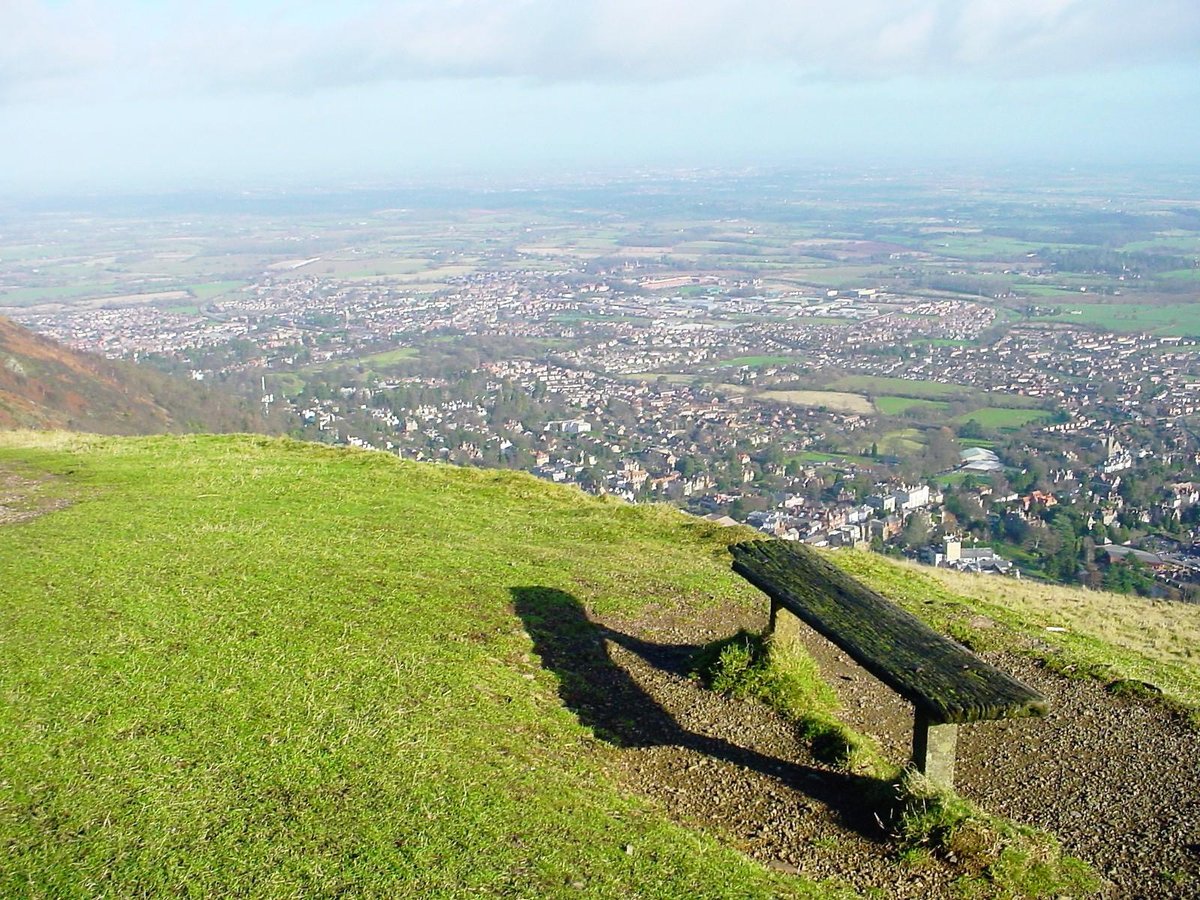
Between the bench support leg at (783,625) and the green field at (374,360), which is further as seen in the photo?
the green field at (374,360)

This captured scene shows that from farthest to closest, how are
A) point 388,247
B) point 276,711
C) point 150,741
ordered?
point 388,247 → point 276,711 → point 150,741

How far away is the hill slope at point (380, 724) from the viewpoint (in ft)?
17.2

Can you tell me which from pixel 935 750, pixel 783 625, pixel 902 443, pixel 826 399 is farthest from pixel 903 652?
pixel 826 399

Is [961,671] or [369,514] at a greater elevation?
[961,671]

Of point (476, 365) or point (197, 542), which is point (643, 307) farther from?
point (197, 542)

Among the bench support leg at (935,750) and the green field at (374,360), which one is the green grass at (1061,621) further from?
the green field at (374,360)

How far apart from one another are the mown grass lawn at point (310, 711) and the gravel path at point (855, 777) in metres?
0.37

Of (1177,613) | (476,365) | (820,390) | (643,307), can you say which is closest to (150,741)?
(1177,613)

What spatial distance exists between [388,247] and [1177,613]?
95.3 meters

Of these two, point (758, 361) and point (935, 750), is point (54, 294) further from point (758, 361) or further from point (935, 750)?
point (935, 750)

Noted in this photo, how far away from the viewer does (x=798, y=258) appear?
89812mm

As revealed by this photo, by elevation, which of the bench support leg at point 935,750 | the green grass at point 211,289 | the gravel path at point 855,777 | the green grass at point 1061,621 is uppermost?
the bench support leg at point 935,750

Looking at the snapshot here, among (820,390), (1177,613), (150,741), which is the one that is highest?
(150,741)

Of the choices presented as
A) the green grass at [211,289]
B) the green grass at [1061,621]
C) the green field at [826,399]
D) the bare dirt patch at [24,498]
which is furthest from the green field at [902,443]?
the green grass at [211,289]
